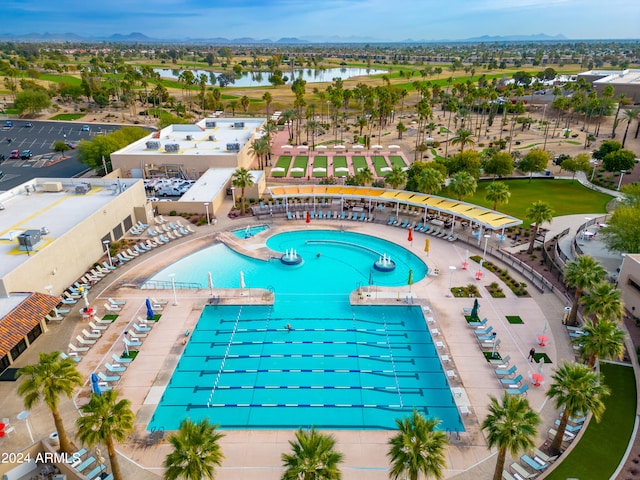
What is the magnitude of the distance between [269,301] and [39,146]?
72.7 m

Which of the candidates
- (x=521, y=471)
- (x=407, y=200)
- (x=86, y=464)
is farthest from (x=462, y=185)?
(x=86, y=464)

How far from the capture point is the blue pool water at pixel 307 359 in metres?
23.7

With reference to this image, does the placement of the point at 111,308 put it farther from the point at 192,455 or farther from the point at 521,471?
the point at 521,471

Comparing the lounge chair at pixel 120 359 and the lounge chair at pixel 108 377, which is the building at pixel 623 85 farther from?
the lounge chair at pixel 108 377

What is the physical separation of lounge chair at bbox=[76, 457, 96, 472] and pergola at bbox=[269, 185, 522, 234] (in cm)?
3259

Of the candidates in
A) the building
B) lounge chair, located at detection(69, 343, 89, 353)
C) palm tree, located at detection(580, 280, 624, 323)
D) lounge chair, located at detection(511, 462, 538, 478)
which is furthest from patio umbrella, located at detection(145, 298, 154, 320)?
the building

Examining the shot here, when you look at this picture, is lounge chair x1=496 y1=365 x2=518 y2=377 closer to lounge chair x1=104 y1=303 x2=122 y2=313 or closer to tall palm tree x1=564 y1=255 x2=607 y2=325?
tall palm tree x1=564 y1=255 x2=607 y2=325

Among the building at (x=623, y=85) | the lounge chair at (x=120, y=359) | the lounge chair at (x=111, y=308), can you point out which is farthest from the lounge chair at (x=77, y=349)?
the building at (x=623, y=85)

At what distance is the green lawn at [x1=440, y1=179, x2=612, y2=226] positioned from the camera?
50750 mm

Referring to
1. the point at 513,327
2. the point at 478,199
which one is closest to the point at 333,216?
the point at 478,199

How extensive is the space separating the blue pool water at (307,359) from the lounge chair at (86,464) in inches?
133

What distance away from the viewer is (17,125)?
326 feet

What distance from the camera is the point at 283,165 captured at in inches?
2790

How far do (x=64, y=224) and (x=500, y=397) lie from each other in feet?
116
